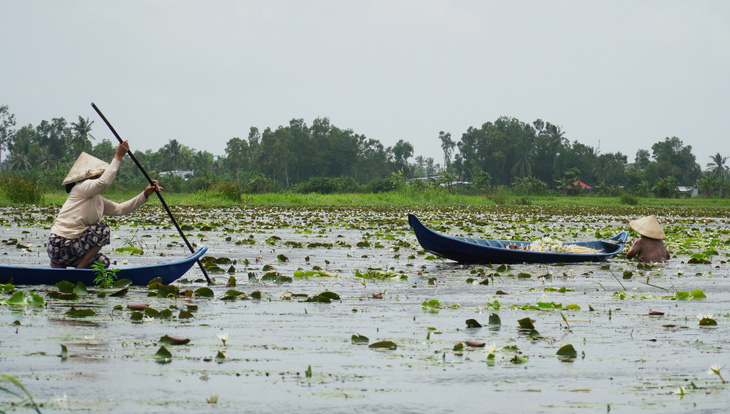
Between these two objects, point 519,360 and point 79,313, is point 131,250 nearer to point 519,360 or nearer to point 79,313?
point 79,313

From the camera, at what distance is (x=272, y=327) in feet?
18.9

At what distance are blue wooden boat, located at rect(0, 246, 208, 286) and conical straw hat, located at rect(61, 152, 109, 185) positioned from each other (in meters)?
0.87

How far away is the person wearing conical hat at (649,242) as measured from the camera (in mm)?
12242

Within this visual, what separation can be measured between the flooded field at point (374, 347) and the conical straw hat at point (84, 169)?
3.53 ft

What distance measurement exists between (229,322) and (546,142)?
339ft

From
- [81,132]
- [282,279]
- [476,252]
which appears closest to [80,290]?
[282,279]

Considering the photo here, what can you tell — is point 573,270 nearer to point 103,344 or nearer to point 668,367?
point 668,367

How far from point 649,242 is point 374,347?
8795mm

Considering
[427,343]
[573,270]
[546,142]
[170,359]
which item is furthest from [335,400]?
[546,142]

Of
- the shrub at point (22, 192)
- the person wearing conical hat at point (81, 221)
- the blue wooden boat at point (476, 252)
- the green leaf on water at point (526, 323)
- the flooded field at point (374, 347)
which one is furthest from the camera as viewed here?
the shrub at point (22, 192)

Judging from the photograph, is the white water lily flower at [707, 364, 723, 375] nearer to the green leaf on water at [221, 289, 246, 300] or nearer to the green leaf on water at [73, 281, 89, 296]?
the green leaf on water at [221, 289, 246, 300]

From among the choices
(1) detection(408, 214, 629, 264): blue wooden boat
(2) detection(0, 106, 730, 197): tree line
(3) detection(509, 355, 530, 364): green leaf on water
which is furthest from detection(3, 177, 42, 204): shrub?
(2) detection(0, 106, 730, 197): tree line

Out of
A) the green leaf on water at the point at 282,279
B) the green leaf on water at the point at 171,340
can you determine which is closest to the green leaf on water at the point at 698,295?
the green leaf on water at the point at 282,279

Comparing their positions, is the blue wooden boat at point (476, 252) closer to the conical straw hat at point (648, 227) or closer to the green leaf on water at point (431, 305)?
the conical straw hat at point (648, 227)
